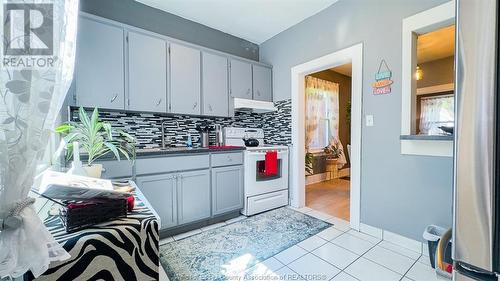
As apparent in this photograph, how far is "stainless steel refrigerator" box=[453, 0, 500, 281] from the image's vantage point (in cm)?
37

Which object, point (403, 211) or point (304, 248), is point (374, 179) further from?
point (304, 248)

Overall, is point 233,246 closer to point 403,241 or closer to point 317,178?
point 403,241

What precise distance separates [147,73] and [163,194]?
1.31m

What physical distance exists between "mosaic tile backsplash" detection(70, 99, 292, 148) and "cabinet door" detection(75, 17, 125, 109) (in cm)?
30

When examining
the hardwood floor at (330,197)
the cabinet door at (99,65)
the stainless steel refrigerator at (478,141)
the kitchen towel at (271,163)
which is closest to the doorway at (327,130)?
the hardwood floor at (330,197)

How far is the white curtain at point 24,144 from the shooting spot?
0.43m

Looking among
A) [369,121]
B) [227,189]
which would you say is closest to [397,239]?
[369,121]

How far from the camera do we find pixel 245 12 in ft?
8.87

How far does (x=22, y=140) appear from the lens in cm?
44

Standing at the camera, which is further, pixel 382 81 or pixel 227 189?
pixel 227 189

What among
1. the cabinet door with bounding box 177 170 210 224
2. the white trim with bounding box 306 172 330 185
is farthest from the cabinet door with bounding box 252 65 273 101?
the white trim with bounding box 306 172 330 185

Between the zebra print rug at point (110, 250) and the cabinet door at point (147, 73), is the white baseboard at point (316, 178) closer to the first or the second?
the cabinet door at point (147, 73)

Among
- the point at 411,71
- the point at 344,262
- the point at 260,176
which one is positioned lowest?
the point at 344,262

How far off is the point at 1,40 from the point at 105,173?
1.71 meters
